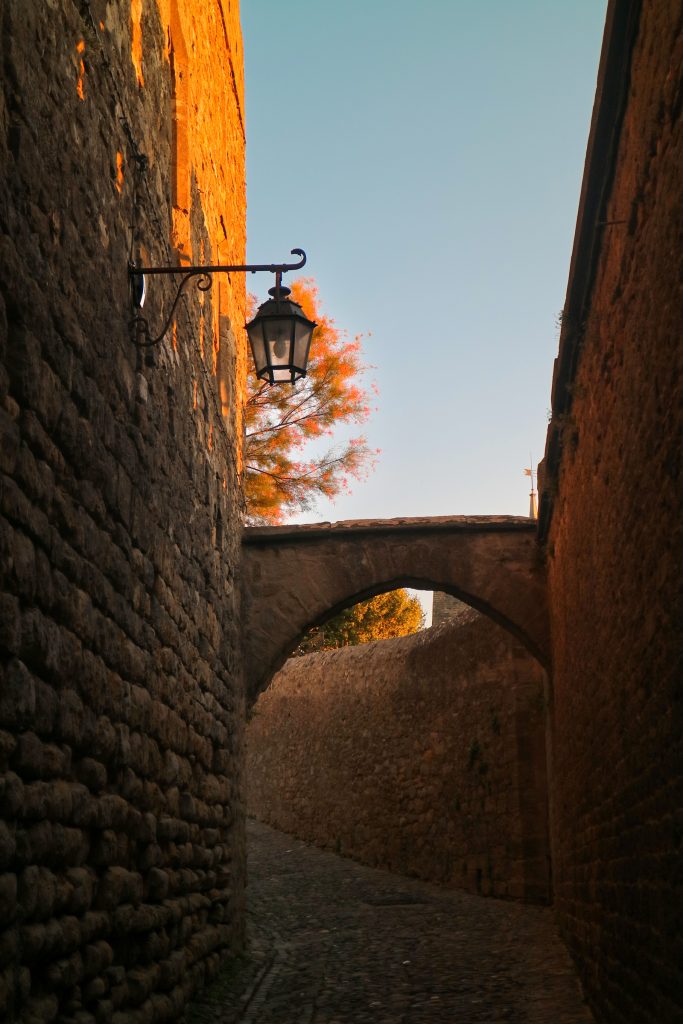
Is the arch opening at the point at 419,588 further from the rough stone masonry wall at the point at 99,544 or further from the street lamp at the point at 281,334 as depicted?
the street lamp at the point at 281,334

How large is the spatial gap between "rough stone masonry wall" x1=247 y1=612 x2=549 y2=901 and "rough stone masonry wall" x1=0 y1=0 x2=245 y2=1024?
5353 mm

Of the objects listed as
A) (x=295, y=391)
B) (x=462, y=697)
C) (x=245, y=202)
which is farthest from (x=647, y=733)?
(x=295, y=391)

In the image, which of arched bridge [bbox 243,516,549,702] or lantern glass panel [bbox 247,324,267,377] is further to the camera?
arched bridge [bbox 243,516,549,702]

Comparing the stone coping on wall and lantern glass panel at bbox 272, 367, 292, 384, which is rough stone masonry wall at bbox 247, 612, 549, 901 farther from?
lantern glass panel at bbox 272, 367, 292, 384

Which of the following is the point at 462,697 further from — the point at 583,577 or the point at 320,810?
the point at 583,577

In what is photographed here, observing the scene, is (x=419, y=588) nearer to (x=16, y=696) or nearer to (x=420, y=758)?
(x=420, y=758)

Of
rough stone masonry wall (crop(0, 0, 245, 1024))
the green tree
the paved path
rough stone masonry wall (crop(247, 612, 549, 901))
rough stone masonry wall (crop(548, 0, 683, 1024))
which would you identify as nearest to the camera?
rough stone masonry wall (crop(0, 0, 245, 1024))

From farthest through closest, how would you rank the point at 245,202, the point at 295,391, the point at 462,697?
the point at 295,391 → the point at 462,697 → the point at 245,202

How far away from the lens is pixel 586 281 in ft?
17.7

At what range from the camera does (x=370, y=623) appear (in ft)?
87.5

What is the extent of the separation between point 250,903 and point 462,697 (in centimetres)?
351

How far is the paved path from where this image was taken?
5750 mm

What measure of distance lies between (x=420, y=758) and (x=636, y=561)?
9696 mm

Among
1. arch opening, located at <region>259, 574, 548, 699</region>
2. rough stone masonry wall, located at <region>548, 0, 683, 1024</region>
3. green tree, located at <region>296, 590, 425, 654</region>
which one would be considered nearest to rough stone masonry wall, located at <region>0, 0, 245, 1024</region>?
rough stone masonry wall, located at <region>548, 0, 683, 1024</region>
